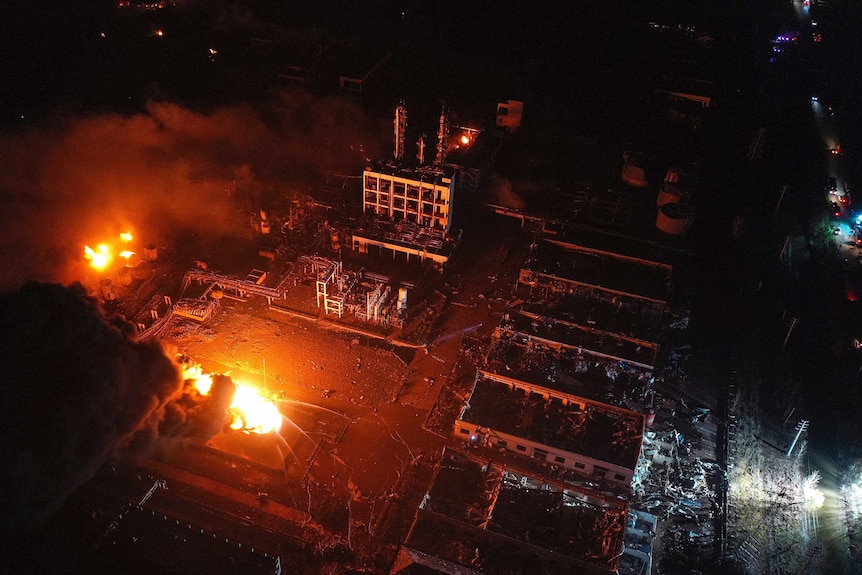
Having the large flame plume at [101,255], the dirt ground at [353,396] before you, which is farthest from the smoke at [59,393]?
the large flame plume at [101,255]

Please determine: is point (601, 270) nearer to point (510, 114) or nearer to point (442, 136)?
point (442, 136)

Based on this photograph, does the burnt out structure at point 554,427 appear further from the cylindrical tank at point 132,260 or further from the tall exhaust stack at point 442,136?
the cylindrical tank at point 132,260

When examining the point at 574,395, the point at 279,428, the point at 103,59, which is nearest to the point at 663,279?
the point at 574,395

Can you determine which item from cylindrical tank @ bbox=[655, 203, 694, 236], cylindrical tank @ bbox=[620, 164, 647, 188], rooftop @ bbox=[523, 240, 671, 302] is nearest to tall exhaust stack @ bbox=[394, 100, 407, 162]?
rooftop @ bbox=[523, 240, 671, 302]

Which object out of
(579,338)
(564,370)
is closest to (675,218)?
(579,338)

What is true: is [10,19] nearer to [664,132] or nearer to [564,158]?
[564,158]
